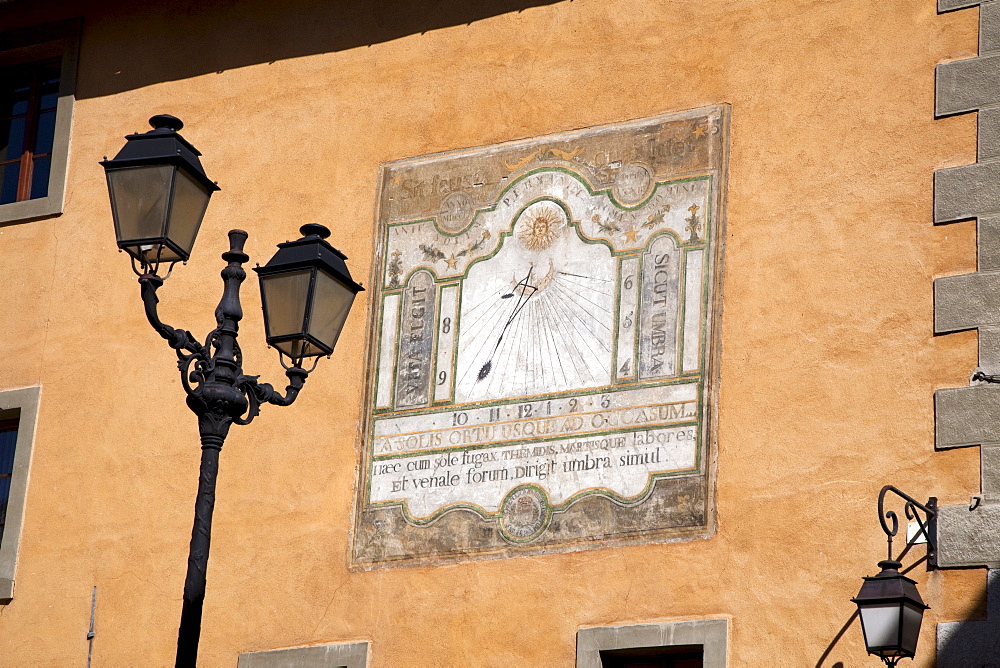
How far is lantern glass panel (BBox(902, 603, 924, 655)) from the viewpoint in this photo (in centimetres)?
721

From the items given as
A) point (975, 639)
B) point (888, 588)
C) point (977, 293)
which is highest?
point (977, 293)

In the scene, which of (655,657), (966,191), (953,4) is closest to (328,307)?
(655,657)

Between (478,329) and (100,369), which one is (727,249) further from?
(100,369)

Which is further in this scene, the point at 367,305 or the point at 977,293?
the point at 367,305

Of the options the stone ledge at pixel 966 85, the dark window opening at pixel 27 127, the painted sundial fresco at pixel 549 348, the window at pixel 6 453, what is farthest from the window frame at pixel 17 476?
the stone ledge at pixel 966 85

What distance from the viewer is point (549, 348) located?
899 centimetres

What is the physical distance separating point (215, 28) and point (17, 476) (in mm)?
2908

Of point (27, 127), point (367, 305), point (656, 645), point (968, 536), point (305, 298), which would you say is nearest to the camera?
point (305, 298)

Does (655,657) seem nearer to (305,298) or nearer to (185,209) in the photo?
(305,298)

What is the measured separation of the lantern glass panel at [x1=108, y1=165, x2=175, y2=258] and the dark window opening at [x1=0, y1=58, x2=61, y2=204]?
4679mm

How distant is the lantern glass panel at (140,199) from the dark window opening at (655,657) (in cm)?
310

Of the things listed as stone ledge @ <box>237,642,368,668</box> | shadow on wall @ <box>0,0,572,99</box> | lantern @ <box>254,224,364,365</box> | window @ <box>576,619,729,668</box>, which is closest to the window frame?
stone ledge @ <box>237,642,368,668</box>

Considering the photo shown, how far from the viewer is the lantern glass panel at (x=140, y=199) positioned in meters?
6.51

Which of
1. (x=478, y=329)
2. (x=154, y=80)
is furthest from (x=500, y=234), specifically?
(x=154, y=80)
